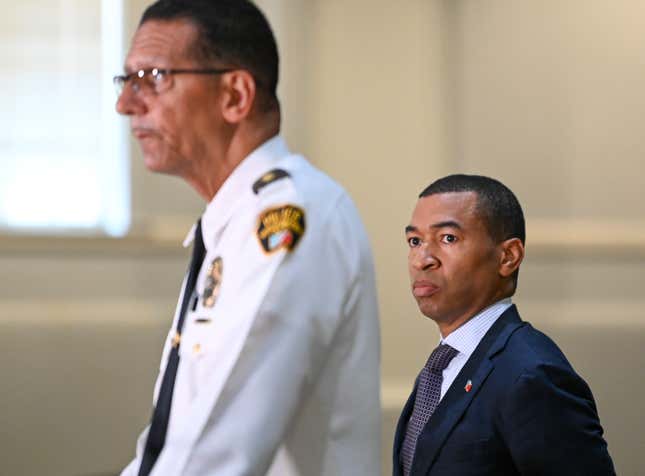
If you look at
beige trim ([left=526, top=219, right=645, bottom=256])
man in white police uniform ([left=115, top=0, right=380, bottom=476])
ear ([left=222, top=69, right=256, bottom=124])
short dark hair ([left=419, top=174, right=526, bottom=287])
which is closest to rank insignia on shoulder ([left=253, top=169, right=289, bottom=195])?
man in white police uniform ([left=115, top=0, right=380, bottom=476])

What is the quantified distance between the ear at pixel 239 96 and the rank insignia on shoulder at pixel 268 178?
0.10 meters

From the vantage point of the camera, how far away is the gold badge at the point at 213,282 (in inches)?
48.6

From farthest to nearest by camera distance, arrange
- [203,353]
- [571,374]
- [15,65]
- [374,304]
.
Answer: [15,65] → [571,374] → [374,304] → [203,353]

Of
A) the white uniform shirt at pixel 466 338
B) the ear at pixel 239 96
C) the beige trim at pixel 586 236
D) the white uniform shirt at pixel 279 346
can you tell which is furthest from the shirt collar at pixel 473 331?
the beige trim at pixel 586 236

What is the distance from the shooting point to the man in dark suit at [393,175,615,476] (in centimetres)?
176

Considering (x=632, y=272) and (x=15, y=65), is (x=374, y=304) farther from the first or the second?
(x=632, y=272)

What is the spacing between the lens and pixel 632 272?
12.3 ft

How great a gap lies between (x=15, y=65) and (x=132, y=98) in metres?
2.08

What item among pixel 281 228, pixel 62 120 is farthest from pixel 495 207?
pixel 62 120

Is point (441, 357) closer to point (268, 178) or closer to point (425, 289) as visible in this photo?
point (425, 289)

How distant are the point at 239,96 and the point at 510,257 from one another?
0.84 meters

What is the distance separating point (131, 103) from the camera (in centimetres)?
140

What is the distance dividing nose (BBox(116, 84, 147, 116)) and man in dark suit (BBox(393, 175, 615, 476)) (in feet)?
2.62

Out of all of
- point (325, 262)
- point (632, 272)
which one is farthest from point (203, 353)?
point (632, 272)
